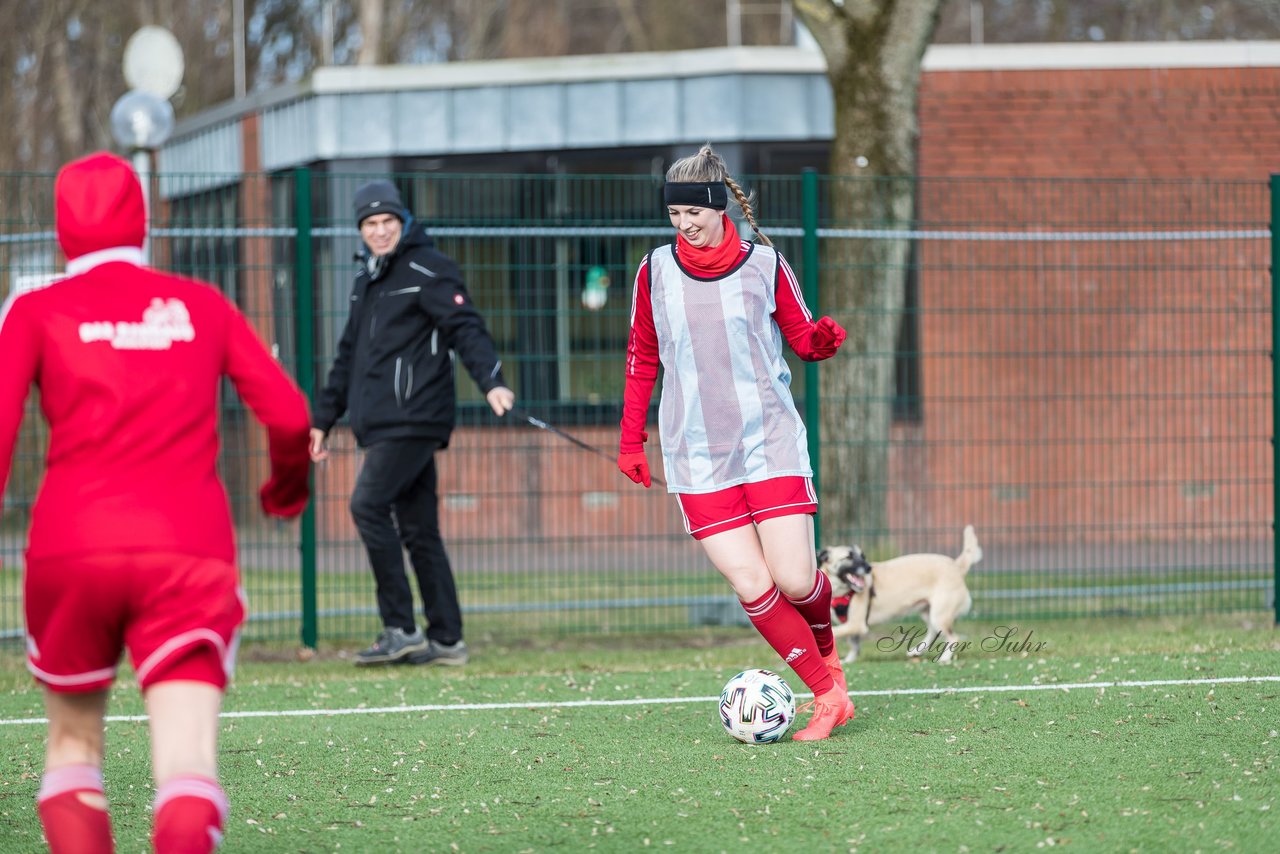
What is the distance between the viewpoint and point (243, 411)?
936 centimetres

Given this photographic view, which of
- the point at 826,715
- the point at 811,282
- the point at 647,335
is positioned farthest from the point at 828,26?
the point at 826,715

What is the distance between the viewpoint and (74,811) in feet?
11.5

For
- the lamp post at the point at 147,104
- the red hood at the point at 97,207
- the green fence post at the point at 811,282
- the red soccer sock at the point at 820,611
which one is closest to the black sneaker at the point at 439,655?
the green fence post at the point at 811,282

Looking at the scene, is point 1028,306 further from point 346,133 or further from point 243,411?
point 346,133

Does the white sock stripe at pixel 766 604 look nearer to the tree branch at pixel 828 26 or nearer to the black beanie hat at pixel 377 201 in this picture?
the black beanie hat at pixel 377 201

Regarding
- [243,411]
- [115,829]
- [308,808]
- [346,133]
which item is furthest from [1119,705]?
[346,133]

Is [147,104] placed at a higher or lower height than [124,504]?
higher

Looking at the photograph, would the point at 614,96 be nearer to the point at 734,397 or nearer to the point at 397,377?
the point at 397,377

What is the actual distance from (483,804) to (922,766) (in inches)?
57.2

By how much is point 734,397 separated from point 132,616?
277 centimetres

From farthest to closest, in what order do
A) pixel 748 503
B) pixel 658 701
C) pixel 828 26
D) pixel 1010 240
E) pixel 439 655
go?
pixel 828 26 < pixel 1010 240 < pixel 439 655 < pixel 658 701 < pixel 748 503

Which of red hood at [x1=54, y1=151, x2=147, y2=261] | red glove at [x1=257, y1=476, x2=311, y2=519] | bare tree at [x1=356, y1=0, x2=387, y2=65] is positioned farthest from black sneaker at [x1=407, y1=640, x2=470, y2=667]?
bare tree at [x1=356, y1=0, x2=387, y2=65]

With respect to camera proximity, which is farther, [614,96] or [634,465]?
[614,96]

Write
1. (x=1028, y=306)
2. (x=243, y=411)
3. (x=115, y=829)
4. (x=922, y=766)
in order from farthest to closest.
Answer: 1. (x=1028, y=306)
2. (x=243, y=411)
3. (x=922, y=766)
4. (x=115, y=829)
